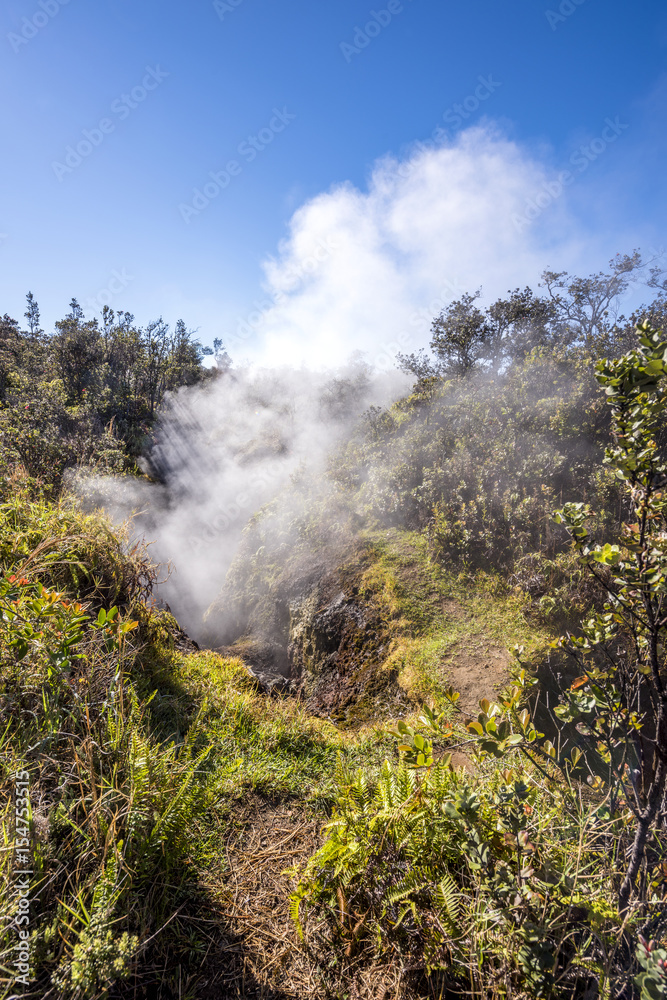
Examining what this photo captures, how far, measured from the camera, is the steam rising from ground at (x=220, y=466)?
8.19 m

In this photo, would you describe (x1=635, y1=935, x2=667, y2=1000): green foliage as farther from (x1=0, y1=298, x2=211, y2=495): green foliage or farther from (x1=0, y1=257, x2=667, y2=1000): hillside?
(x1=0, y1=298, x2=211, y2=495): green foliage

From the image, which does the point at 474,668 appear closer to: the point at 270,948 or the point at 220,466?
the point at 270,948

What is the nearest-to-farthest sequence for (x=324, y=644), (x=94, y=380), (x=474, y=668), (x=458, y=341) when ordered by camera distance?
(x=474, y=668) < (x=324, y=644) < (x=458, y=341) < (x=94, y=380)

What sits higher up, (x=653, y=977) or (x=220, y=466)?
(x=220, y=466)

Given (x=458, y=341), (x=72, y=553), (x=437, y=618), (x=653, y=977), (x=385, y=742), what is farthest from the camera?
(x=458, y=341)

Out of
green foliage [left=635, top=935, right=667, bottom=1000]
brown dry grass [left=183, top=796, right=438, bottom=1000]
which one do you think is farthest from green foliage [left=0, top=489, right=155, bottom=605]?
green foliage [left=635, top=935, right=667, bottom=1000]

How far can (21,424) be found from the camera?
7.73 metres

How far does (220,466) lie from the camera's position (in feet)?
36.7

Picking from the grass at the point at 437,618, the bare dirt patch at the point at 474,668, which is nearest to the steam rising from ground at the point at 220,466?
the grass at the point at 437,618

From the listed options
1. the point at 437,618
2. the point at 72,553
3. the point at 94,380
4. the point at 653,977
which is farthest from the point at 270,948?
the point at 94,380

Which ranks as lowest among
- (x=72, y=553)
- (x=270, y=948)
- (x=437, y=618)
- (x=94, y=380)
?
(x=270, y=948)

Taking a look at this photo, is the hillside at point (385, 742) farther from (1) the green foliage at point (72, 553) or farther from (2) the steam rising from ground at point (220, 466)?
(2) the steam rising from ground at point (220, 466)

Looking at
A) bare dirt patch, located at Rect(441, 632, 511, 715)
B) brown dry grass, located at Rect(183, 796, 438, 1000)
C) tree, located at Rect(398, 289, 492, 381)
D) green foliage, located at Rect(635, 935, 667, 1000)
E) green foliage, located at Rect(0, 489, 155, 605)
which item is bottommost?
brown dry grass, located at Rect(183, 796, 438, 1000)

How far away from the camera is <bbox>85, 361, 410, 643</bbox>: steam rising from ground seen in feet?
26.9
